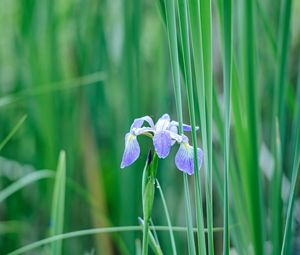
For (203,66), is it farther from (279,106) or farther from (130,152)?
(279,106)

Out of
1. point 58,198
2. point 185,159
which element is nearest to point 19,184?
point 58,198

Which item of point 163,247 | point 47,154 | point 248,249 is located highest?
point 47,154

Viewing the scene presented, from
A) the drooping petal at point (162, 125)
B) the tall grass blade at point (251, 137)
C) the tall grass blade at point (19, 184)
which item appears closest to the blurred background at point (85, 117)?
the tall grass blade at point (19, 184)

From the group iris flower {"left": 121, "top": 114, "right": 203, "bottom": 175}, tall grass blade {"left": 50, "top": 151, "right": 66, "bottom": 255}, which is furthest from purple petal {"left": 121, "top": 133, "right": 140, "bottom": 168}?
tall grass blade {"left": 50, "top": 151, "right": 66, "bottom": 255}

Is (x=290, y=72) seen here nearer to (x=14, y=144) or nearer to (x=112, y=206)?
(x=112, y=206)

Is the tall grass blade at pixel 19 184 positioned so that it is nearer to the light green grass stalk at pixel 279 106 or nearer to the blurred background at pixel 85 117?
the blurred background at pixel 85 117

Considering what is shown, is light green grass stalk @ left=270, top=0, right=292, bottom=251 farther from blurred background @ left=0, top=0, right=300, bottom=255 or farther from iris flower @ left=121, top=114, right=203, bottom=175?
blurred background @ left=0, top=0, right=300, bottom=255

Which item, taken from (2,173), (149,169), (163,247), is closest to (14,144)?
(2,173)
